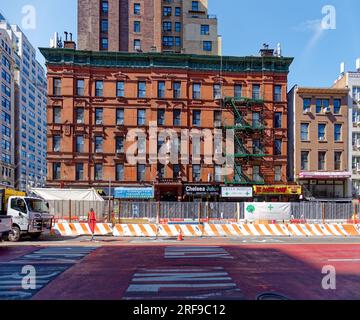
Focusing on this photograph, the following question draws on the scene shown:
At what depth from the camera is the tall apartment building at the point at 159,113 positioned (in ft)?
124

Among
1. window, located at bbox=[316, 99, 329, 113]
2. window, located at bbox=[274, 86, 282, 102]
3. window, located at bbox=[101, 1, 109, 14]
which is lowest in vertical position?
window, located at bbox=[316, 99, 329, 113]

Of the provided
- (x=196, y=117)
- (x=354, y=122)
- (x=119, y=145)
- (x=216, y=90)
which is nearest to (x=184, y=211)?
(x=119, y=145)

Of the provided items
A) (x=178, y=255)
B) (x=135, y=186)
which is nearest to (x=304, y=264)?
(x=178, y=255)

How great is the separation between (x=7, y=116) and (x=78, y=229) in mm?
63177

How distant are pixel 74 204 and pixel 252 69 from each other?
82.6 ft

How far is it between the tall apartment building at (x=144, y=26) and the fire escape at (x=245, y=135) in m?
9.45

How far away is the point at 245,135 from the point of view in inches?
1545

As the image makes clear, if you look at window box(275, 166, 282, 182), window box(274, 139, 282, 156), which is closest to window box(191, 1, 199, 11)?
window box(274, 139, 282, 156)

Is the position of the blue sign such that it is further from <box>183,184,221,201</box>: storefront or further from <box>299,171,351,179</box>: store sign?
<box>299,171,351,179</box>: store sign

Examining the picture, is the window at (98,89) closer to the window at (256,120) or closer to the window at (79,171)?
the window at (79,171)

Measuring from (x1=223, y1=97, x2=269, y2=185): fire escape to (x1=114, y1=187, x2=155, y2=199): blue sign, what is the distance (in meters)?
8.37

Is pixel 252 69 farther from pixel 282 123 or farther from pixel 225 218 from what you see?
pixel 225 218

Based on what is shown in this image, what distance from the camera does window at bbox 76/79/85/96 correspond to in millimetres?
38344

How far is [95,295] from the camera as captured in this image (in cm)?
646
